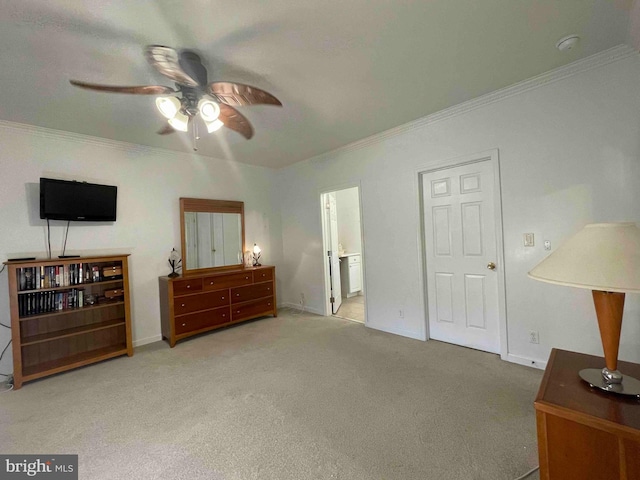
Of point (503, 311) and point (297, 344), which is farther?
point (297, 344)

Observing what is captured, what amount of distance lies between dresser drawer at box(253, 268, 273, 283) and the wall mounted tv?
189cm

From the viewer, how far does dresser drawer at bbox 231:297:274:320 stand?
402 cm

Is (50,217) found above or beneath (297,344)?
above

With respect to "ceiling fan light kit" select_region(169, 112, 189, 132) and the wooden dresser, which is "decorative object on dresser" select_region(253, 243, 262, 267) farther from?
"ceiling fan light kit" select_region(169, 112, 189, 132)

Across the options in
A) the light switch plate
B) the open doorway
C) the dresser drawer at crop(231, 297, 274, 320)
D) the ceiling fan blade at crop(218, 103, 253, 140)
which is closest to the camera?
the ceiling fan blade at crop(218, 103, 253, 140)

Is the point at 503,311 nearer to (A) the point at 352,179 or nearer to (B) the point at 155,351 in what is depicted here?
(A) the point at 352,179

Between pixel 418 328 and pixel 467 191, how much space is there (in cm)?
163

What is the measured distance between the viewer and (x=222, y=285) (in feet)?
12.8

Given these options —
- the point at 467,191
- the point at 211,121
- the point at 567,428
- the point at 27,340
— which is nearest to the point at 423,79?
the point at 467,191

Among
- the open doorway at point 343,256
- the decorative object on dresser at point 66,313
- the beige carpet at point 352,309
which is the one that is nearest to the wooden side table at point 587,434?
the open doorway at point 343,256

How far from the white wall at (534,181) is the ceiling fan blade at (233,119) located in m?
1.75

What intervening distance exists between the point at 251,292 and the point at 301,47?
10.6 ft

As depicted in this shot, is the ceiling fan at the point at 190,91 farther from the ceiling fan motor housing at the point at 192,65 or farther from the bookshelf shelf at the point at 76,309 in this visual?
the bookshelf shelf at the point at 76,309

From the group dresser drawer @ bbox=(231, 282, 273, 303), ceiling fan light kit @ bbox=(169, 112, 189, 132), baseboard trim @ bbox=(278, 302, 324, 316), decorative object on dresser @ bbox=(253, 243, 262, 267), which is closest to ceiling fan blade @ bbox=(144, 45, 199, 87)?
ceiling fan light kit @ bbox=(169, 112, 189, 132)
